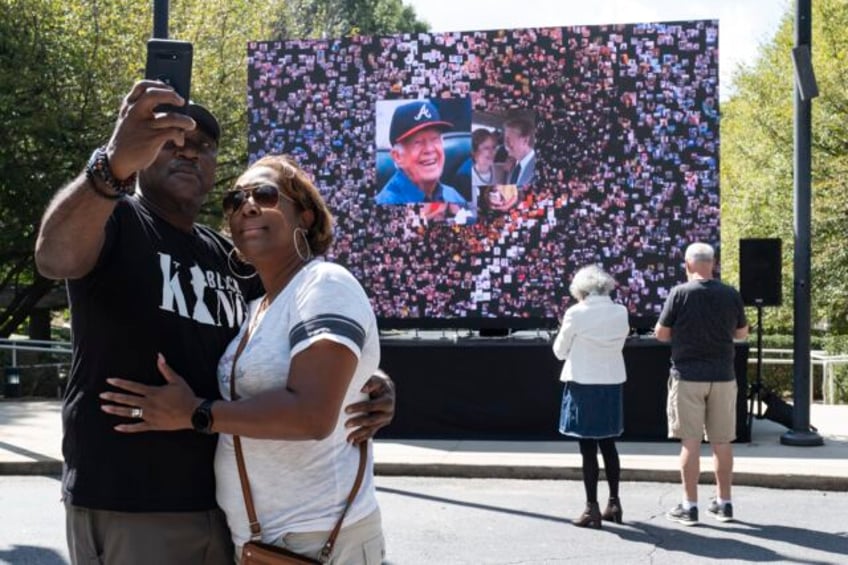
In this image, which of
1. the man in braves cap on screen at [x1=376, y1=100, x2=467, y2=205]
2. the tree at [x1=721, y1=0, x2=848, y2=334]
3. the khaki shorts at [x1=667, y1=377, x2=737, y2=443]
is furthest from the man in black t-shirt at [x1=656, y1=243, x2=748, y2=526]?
the tree at [x1=721, y1=0, x2=848, y2=334]

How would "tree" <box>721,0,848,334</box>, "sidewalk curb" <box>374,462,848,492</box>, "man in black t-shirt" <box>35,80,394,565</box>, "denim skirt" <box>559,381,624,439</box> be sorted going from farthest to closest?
1. "tree" <box>721,0,848,334</box>
2. "sidewalk curb" <box>374,462,848,492</box>
3. "denim skirt" <box>559,381,624,439</box>
4. "man in black t-shirt" <box>35,80,394,565</box>

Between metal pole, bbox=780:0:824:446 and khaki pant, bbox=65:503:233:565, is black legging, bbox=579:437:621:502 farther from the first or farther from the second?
khaki pant, bbox=65:503:233:565

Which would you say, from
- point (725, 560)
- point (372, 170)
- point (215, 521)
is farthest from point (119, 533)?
point (372, 170)

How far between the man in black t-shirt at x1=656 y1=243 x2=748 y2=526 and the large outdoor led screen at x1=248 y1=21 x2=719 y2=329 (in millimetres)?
4135

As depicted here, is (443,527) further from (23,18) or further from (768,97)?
(768,97)

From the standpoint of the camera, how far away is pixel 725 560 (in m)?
6.86

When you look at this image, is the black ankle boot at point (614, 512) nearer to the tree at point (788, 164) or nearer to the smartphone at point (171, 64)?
the smartphone at point (171, 64)

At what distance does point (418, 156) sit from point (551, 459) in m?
4.06

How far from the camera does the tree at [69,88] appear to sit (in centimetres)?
1806

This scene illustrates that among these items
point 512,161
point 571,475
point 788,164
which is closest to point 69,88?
point 512,161

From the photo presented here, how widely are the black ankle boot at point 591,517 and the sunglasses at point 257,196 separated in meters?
5.67

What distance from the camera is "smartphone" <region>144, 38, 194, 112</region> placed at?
2.39 metres

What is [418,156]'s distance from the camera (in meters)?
12.5

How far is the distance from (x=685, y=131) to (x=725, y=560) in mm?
6312
